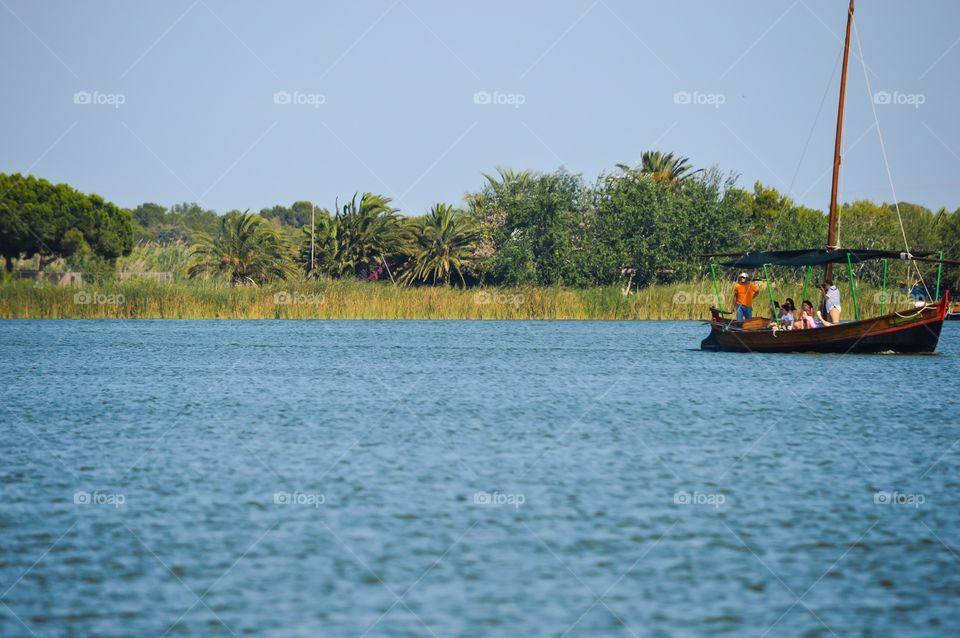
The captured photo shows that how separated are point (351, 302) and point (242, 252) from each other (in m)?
19.0

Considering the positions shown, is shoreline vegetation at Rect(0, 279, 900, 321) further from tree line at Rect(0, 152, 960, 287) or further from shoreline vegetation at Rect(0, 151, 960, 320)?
tree line at Rect(0, 152, 960, 287)

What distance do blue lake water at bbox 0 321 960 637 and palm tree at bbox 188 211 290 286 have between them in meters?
45.7

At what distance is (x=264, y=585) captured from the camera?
32.3ft

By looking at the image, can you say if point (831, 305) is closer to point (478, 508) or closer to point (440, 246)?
point (478, 508)

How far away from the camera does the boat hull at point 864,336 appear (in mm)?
35062

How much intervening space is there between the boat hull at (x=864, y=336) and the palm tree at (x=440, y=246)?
3587 centimetres

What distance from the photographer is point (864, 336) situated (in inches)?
1401

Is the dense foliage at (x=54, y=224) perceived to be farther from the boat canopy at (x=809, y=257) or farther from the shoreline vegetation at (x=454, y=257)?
A: the boat canopy at (x=809, y=257)

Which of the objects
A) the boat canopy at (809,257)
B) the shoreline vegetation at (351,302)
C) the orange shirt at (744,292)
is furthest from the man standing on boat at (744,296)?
the shoreline vegetation at (351,302)

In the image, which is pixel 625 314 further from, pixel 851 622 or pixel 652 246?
pixel 851 622

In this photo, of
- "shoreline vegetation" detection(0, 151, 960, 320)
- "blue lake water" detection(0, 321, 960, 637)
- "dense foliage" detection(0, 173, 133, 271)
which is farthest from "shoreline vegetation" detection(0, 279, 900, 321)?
"blue lake water" detection(0, 321, 960, 637)

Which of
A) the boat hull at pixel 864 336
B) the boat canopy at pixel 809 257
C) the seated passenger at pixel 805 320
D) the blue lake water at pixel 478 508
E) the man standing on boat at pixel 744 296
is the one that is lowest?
the blue lake water at pixel 478 508

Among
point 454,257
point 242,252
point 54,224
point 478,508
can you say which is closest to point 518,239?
point 454,257

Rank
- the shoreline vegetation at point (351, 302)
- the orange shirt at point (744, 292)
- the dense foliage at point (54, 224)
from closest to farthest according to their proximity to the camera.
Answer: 1. the orange shirt at point (744, 292)
2. the shoreline vegetation at point (351, 302)
3. the dense foliage at point (54, 224)
